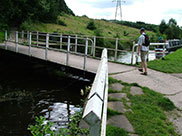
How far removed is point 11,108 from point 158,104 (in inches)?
196

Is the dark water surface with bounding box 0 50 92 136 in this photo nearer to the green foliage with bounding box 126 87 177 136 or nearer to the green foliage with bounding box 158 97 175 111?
the green foliage with bounding box 126 87 177 136

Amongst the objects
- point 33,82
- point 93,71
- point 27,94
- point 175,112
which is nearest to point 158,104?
point 175,112

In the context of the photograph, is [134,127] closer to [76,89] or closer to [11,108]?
[11,108]

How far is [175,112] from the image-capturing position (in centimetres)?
508

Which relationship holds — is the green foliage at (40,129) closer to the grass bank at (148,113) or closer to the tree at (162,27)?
the grass bank at (148,113)

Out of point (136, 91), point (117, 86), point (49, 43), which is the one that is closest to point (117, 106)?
point (136, 91)

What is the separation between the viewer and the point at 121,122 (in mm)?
4168

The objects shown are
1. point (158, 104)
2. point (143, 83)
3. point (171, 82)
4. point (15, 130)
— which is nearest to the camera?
point (158, 104)

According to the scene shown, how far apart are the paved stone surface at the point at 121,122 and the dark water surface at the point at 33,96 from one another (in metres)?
2.56

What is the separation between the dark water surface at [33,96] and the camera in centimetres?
672

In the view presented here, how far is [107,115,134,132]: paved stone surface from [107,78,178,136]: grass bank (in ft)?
0.29

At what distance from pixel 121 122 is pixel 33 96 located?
5.72 metres

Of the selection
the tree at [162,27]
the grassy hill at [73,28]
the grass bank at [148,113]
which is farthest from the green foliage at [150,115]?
the tree at [162,27]

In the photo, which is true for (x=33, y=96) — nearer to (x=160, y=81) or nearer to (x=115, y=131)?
(x=160, y=81)
